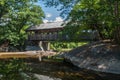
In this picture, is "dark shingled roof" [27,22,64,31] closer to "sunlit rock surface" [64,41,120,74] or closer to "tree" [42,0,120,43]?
"tree" [42,0,120,43]

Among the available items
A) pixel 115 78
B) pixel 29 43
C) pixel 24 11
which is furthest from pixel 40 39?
pixel 115 78

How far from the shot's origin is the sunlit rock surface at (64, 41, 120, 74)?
68.9 ft

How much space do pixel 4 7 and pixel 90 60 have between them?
33.6 m

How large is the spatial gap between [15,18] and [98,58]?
3353 centimetres

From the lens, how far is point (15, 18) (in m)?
53.5

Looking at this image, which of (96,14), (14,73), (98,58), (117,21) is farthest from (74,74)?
(96,14)

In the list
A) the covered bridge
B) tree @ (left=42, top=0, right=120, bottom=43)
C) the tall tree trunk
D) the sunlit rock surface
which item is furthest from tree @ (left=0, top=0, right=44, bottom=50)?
the tall tree trunk

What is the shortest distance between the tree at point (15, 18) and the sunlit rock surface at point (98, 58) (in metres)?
26.7

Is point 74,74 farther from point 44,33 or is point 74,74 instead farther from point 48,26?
point 48,26

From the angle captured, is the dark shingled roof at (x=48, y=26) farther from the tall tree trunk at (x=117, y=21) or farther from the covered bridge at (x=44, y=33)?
the tall tree trunk at (x=117, y=21)

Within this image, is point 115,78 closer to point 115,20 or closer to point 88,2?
point 115,20

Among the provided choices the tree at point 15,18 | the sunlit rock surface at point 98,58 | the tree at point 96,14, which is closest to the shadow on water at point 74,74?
the sunlit rock surface at point 98,58

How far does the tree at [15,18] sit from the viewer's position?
51.6 metres

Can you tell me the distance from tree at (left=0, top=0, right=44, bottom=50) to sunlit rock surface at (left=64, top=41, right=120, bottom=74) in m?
26.7
